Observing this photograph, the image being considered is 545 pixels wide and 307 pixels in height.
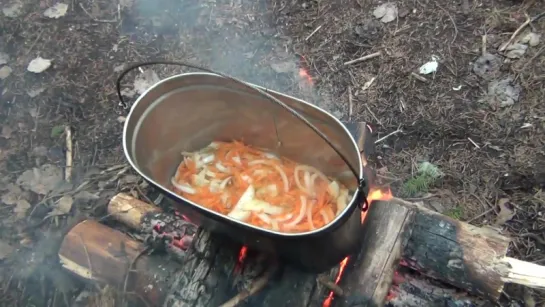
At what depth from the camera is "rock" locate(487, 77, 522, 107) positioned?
308 centimetres

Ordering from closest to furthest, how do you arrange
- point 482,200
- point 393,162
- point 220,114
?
point 220,114, point 482,200, point 393,162

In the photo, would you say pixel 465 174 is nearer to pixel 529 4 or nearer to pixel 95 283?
pixel 529 4

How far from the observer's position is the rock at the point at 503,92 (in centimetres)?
308

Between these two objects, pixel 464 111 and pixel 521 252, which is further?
pixel 464 111

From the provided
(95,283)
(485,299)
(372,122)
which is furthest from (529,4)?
(95,283)

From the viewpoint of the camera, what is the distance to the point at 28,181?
3.23 meters

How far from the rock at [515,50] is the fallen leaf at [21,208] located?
9.90 feet

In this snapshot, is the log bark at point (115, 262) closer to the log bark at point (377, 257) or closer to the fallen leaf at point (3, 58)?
the log bark at point (377, 257)

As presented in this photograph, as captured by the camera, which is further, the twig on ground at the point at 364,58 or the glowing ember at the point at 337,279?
the twig on ground at the point at 364,58

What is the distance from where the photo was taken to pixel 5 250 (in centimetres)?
295

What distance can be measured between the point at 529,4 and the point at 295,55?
5.04 feet

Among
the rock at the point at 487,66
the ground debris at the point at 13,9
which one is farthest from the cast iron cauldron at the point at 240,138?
the ground debris at the point at 13,9

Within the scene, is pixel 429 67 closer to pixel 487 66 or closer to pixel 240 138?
pixel 487 66

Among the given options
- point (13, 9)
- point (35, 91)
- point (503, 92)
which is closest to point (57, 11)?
point (13, 9)
